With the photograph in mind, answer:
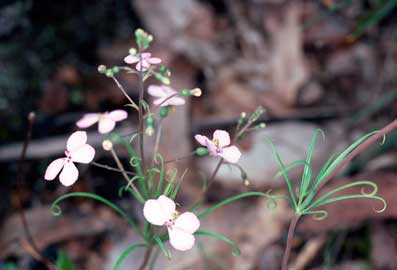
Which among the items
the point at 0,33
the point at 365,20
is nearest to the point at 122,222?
the point at 0,33

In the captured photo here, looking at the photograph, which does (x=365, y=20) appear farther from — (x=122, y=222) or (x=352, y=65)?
(x=122, y=222)

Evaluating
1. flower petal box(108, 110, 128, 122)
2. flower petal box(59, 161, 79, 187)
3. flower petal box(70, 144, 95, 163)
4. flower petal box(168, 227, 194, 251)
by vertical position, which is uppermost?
flower petal box(108, 110, 128, 122)

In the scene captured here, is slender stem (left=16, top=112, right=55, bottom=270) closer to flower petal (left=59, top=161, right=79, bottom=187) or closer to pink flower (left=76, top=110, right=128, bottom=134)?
pink flower (left=76, top=110, right=128, bottom=134)

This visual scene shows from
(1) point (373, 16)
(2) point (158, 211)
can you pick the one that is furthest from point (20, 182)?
(1) point (373, 16)

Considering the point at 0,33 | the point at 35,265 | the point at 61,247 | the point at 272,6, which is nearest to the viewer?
the point at 35,265

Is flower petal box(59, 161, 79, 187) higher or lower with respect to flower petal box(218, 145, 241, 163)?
lower

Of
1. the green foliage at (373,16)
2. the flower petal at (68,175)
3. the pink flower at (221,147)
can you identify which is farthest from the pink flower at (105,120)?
the green foliage at (373,16)

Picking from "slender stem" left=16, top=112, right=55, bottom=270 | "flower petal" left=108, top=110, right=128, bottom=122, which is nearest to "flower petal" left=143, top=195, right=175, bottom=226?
→ "flower petal" left=108, top=110, right=128, bottom=122
